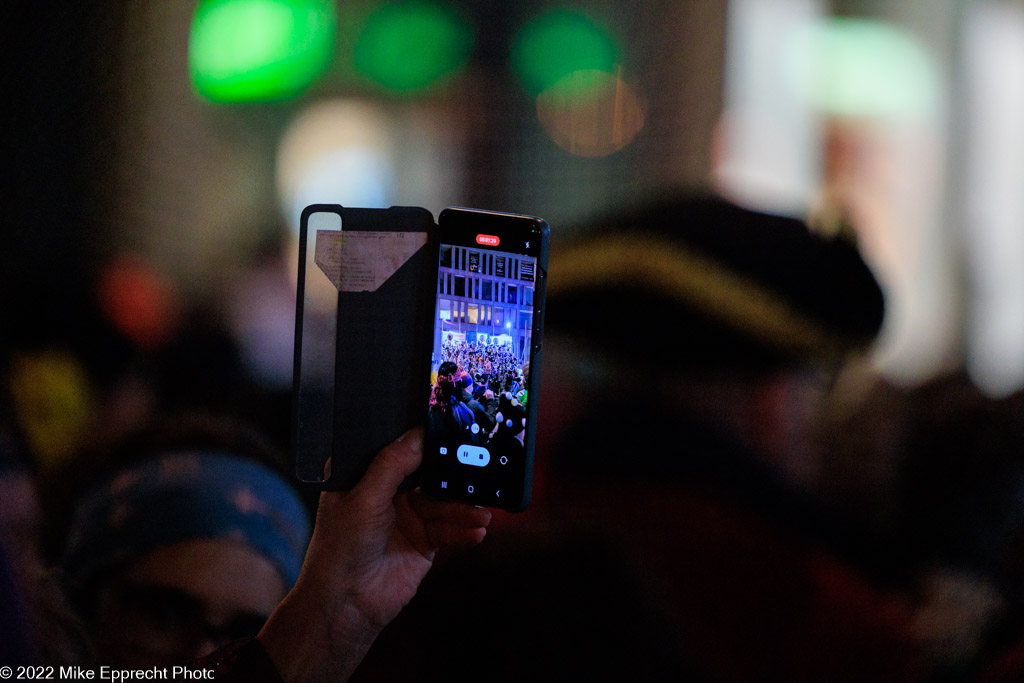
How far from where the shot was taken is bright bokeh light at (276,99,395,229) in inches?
117

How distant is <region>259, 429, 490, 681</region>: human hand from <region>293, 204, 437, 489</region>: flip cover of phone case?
0.02 metres

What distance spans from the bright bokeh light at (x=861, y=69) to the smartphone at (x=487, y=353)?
2488 millimetres

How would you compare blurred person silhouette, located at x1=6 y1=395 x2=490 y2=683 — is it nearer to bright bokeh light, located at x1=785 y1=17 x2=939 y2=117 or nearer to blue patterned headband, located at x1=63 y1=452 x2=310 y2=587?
blue patterned headband, located at x1=63 y1=452 x2=310 y2=587

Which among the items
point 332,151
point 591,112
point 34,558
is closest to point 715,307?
point 34,558

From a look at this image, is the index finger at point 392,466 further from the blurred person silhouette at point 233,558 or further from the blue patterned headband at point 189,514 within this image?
the blue patterned headband at point 189,514

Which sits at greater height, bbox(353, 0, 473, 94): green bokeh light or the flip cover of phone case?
bbox(353, 0, 473, 94): green bokeh light

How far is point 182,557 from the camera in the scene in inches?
25.4

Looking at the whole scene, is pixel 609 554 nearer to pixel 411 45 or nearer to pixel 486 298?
pixel 486 298

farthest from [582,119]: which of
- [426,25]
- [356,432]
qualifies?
[356,432]

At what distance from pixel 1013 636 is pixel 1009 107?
281 cm

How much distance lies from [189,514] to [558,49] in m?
2.04

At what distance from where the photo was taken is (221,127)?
2.98 m

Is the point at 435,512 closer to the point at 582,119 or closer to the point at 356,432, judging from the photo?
the point at 356,432

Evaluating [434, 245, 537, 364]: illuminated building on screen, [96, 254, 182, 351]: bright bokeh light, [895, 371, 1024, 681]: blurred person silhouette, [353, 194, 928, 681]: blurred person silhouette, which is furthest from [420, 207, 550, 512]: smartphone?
[96, 254, 182, 351]: bright bokeh light
